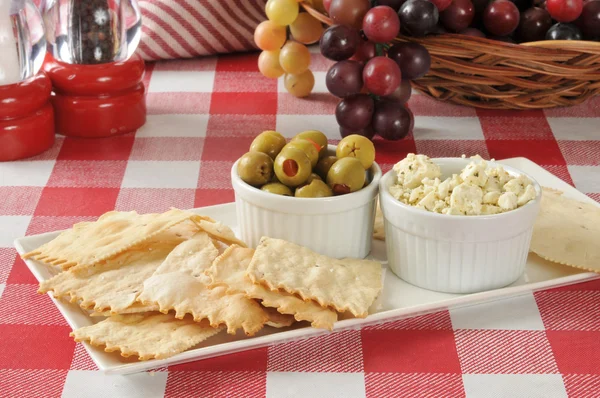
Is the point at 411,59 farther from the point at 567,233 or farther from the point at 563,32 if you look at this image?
the point at 567,233

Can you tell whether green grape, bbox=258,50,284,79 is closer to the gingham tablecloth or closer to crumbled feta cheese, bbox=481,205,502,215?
the gingham tablecloth

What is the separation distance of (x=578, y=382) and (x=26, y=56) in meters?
1.20

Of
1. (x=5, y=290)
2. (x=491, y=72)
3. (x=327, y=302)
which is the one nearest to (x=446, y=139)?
(x=491, y=72)

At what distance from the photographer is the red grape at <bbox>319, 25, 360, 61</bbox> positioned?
1.64 m

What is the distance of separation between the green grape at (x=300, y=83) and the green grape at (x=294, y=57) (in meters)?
0.08

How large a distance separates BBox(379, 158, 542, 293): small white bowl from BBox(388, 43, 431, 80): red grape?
1.70 feet

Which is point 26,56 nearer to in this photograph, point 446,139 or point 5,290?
point 5,290

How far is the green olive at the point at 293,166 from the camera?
1.21m

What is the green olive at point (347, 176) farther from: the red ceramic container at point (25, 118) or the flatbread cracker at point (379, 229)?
the red ceramic container at point (25, 118)

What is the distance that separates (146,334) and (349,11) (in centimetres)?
87

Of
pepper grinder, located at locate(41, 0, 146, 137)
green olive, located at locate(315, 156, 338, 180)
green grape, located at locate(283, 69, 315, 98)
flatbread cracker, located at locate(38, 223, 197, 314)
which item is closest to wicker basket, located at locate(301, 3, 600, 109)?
green grape, located at locate(283, 69, 315, 98)

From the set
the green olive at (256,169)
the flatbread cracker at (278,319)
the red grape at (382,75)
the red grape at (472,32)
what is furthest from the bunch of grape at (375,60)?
the flatbread cracker at (278,319)

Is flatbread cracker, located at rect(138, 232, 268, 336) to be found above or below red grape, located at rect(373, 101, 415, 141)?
above

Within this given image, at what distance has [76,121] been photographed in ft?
5.98
